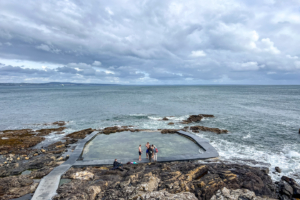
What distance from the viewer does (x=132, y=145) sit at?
781 inches

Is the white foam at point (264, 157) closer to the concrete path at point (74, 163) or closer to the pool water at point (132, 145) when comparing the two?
the concrete path at point (74, 163)

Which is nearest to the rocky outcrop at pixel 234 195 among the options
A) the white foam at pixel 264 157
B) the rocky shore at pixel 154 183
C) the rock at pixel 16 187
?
the rocky shore at pixel 154 183

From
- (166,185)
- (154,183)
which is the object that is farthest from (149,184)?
(166,185)

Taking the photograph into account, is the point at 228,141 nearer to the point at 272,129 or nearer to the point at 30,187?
the point at 272,129

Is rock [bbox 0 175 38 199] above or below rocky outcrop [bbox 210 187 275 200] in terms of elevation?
below

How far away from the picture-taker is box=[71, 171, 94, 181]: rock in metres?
11.9

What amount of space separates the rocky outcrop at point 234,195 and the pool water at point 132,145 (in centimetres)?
800

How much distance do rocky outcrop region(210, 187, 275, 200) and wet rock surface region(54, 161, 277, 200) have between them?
195 millimetres

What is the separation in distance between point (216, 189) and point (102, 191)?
270 inches

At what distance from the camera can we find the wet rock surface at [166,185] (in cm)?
921

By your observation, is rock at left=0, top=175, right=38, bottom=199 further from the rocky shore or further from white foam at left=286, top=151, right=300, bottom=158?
white foam at left=286, top=151, right=300, bottom=158

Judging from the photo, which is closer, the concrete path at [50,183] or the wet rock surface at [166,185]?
the wet rock surface at [166,185]

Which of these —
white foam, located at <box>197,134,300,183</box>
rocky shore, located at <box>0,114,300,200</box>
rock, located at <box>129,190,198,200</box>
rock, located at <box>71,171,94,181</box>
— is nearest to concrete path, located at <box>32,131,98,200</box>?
rocky shore, located at <box>0,114,300,200</box>

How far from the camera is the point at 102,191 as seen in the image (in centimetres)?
990
